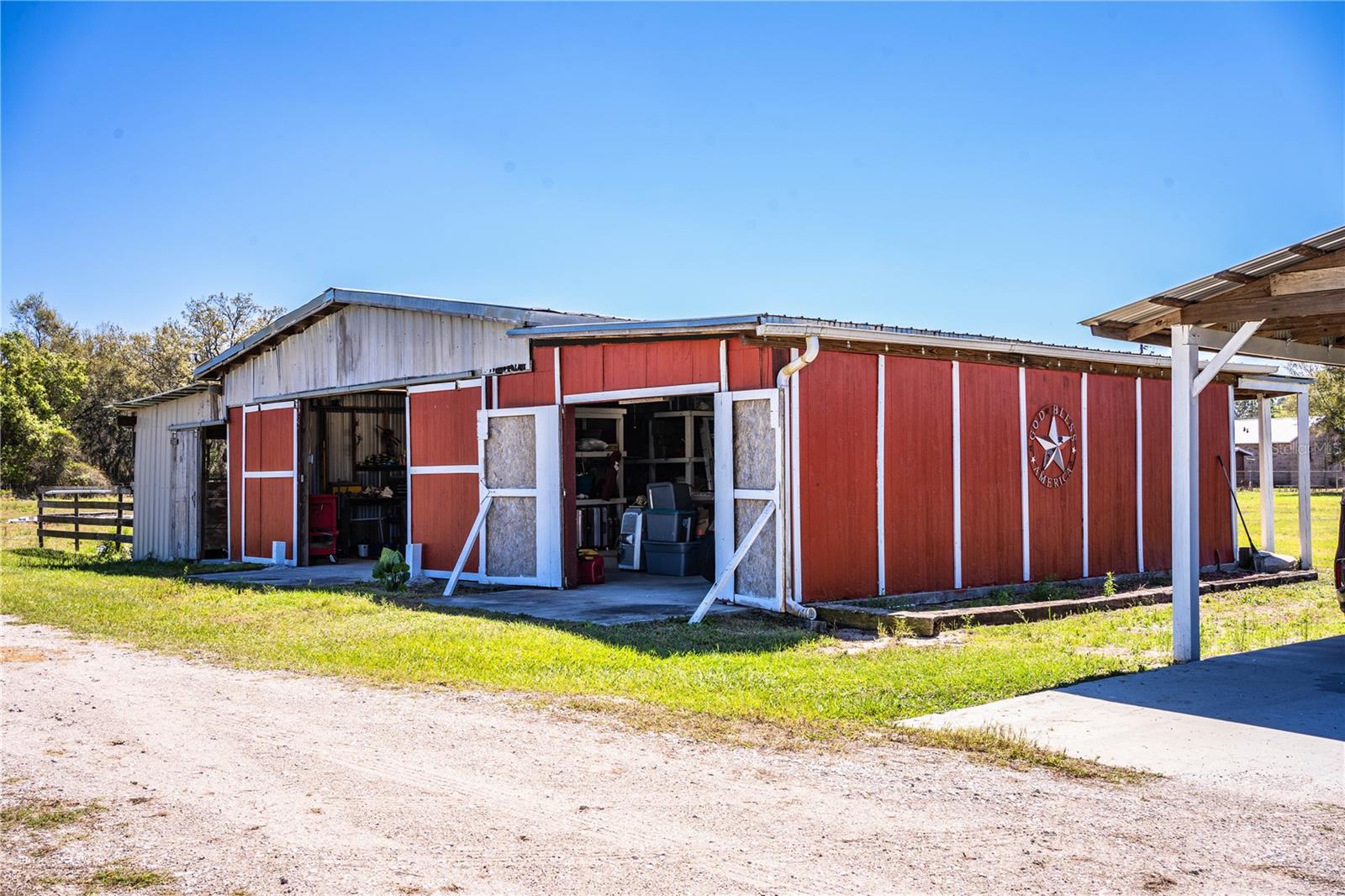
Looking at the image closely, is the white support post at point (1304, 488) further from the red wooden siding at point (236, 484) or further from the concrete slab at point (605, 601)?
the red wooden siding at point (236, 484)

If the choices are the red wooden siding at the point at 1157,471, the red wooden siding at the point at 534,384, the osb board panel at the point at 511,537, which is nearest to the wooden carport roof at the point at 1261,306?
the red wooden siding at the point at 1157,471

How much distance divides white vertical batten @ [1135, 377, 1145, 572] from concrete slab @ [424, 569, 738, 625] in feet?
19.1

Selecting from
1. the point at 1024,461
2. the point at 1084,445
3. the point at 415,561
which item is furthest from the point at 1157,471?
the point at 415,561

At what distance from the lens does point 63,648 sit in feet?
31.1

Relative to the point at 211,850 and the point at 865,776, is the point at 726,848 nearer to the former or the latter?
→ the point at 865,776

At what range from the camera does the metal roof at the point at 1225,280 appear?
24.0 ft

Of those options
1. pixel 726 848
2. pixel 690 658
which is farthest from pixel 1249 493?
pixel 726 848

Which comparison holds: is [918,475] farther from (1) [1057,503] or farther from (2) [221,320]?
(2) [221,320]

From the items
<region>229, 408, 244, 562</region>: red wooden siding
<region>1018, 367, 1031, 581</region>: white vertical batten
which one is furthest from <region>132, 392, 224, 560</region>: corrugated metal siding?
<region>1018, 367, 1031, 581</region>: white vertical batten

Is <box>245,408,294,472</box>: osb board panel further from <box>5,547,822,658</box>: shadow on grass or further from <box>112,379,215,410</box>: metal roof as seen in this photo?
<box>5,547,822,658</box>: shadow on grass

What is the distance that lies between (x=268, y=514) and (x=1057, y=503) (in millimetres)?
12444

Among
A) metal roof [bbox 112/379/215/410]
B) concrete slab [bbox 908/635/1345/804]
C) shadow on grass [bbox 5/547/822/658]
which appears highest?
metal roof [bbox 112/379/215/410]

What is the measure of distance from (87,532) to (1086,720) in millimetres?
23021

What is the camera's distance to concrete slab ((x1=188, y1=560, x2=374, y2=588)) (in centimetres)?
1469
